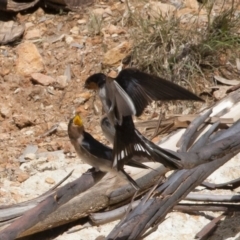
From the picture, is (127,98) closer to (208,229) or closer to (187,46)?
(208,229)

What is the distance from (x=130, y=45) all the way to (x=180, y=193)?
1.69 m

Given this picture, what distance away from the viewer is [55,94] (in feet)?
14.4

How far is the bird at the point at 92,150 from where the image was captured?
7.98 ft

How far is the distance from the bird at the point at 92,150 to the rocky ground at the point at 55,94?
1.00 meters

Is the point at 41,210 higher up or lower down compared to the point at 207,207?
higher up

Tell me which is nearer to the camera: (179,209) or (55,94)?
(179,209)

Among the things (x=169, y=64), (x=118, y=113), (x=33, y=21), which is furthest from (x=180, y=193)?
(x=33, y=21)

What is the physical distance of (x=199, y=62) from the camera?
4.44 m

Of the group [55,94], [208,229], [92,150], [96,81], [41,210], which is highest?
[96,81]

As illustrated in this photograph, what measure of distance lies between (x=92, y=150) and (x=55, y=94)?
77.3 inches

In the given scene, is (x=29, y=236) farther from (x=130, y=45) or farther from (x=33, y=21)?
(x=33, y=21)

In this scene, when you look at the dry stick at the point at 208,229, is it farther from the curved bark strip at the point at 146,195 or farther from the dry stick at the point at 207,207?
the curved bark strip at the point at 146,195

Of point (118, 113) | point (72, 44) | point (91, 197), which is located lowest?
→ point (91, 197)

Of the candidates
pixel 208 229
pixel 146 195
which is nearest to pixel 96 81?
pixel 146 195
